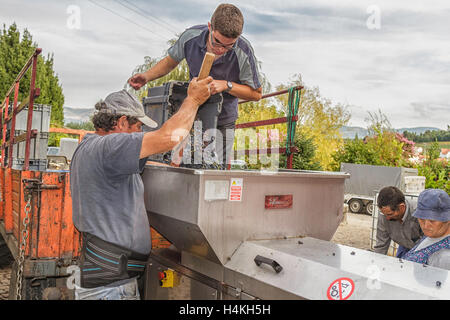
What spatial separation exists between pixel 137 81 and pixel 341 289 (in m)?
2.00

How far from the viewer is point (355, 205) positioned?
44.4 ft

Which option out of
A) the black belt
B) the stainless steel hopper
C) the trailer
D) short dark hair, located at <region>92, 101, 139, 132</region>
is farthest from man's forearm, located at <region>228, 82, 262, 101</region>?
the trailer

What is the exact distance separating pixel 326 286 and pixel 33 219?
2173mm

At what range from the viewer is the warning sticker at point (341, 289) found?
176cm

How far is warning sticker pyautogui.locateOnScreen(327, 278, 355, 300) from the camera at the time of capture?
1.76m

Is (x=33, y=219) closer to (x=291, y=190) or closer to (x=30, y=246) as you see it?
(x=30, y=246)

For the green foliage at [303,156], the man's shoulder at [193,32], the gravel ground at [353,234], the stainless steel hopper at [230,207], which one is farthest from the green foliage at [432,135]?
the man's shoulder at [193,32]

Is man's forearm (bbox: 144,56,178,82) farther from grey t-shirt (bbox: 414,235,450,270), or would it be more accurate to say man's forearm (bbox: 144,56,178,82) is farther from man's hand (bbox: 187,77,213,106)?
grey t-shirt (bbox: 414,235,450,270)

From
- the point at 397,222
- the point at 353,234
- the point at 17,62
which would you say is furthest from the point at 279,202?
the point at 17,62

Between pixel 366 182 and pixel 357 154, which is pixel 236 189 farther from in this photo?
pixel 357 154

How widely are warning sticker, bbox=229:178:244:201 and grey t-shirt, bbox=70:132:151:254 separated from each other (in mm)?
496

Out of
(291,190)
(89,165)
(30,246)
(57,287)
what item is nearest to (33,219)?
(30,246)

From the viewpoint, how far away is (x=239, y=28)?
242 cm
